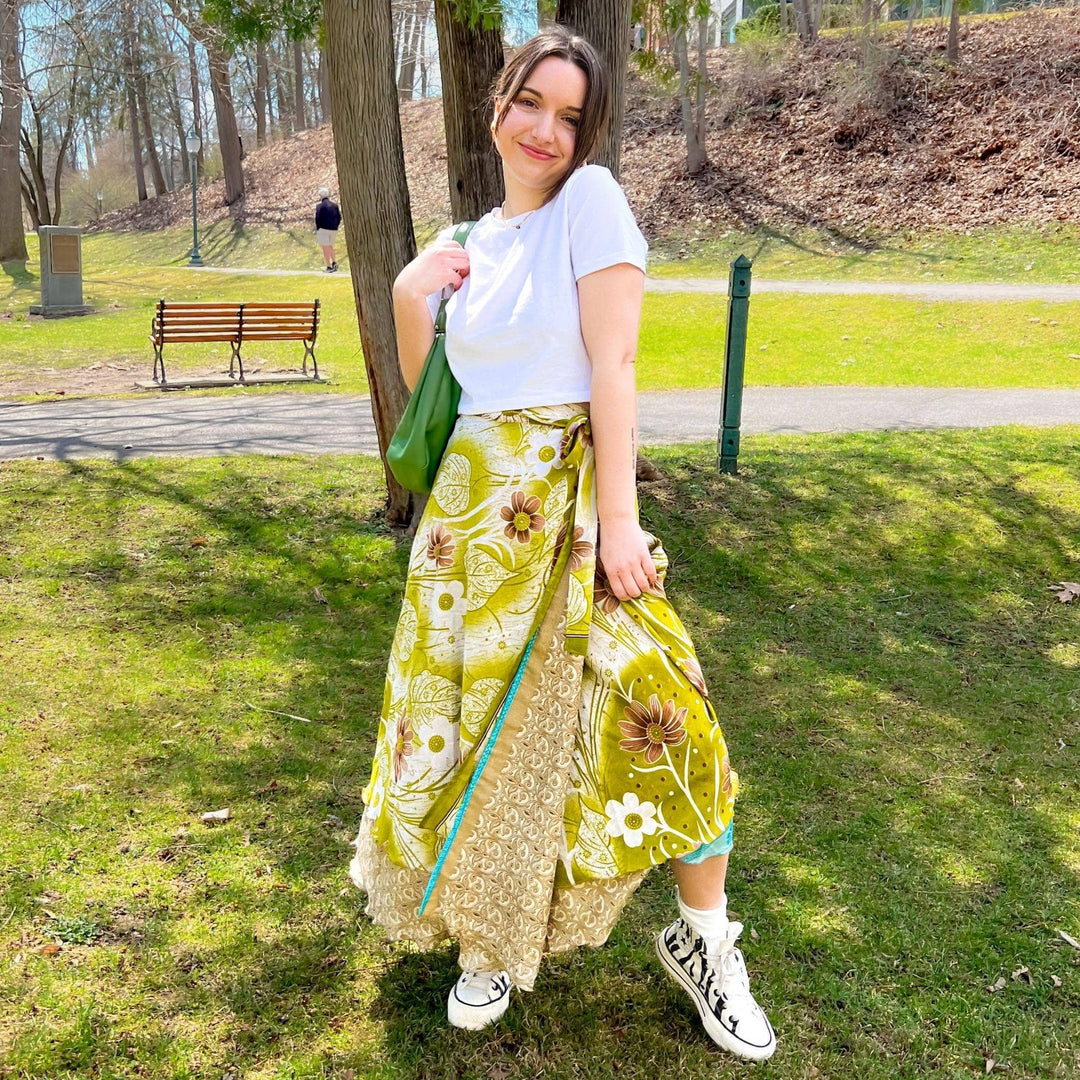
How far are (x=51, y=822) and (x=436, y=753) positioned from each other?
5.65 ft

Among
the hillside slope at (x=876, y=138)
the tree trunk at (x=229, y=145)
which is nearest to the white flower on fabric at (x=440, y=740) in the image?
the hillside slope at (x=876, y=138)

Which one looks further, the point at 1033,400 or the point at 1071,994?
the point at 1033,400

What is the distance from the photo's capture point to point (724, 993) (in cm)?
242

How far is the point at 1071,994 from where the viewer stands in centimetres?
268

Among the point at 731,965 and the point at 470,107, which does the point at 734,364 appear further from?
the point at 731,965

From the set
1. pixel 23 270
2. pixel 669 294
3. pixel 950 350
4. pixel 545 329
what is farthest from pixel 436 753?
pixel 23 270

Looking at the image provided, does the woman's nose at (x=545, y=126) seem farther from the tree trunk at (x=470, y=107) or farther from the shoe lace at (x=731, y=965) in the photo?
the tree trunk at (x=470, y=107)

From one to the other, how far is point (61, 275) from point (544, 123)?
753 inches

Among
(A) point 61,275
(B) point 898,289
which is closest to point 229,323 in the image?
(A) point 61,275

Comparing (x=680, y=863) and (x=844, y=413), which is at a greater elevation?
(x=680, y=863)

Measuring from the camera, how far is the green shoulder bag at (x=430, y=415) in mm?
2248

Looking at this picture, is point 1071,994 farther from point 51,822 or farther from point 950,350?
point 950,350

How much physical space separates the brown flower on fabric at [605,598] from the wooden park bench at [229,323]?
10.2 meters

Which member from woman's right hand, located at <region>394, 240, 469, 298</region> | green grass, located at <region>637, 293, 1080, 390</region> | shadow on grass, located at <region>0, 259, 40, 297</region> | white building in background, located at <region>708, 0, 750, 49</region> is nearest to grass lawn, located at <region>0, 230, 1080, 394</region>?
green grass, located at <region>637, 293, 1080, 390</region>
